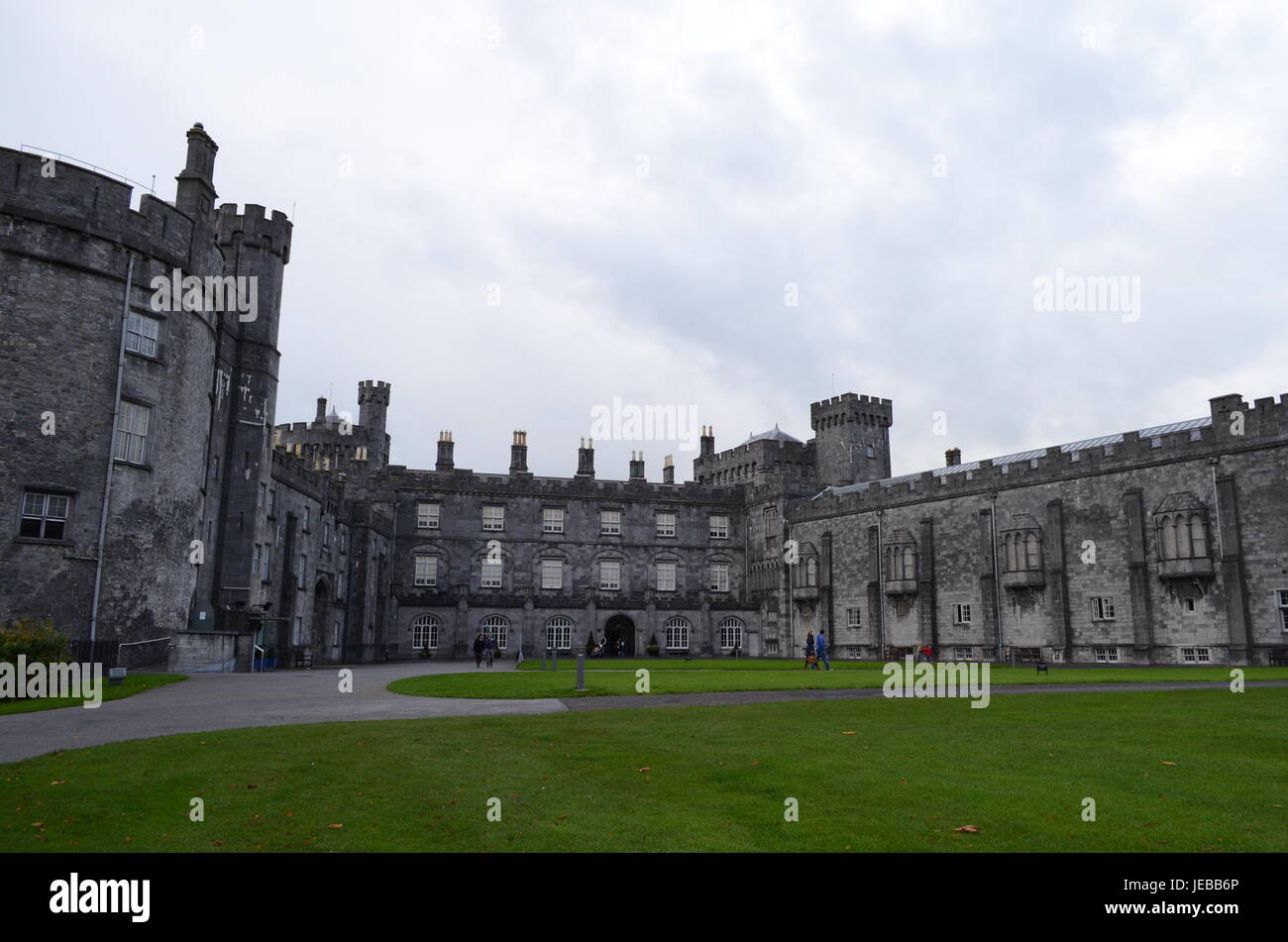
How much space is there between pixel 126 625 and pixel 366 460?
29.4 metres

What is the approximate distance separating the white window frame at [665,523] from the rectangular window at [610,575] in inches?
148

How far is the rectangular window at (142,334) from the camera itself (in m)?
27.7

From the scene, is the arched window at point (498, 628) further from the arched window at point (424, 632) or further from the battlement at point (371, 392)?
the battlement at point (371, 392)

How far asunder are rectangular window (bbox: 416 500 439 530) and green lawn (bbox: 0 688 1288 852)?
144 ft

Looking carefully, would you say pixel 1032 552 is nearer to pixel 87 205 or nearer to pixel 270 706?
pixel 270 706

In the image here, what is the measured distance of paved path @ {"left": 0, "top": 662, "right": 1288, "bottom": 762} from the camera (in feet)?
44.6

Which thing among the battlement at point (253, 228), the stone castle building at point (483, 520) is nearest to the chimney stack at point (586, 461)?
the stone castle building at point (483, 520)

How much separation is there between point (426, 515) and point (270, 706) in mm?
40597

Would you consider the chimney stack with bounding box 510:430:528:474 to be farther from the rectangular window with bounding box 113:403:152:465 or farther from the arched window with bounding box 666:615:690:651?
the rectangular window with bounding box 113:403:152:465

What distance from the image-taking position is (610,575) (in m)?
60.0

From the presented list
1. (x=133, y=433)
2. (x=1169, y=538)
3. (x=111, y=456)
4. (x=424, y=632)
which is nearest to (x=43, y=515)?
(x=111, y=456)
